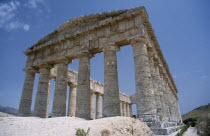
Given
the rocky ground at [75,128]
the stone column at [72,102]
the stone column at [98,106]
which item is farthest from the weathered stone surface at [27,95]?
the rocky ground at [75,128]

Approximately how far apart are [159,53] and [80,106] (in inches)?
473

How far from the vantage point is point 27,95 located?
17109 millimetres

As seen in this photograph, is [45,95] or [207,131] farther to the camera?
[45,95]

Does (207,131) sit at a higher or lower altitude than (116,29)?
lower

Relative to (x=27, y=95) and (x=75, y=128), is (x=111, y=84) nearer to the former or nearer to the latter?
(x=75, y=128)

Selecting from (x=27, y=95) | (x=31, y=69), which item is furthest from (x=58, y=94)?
(x=31, y=69)

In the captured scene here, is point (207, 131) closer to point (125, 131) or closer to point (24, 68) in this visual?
point (125, 131)

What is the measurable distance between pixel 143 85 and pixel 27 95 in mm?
13645

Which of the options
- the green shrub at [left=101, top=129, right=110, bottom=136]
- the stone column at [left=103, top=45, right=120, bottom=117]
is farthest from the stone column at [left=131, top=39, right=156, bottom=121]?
the green shrub at [left=101, top=129, right=110, bottom=136]

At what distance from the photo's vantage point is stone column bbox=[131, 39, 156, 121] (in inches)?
396

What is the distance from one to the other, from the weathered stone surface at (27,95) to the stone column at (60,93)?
475 cm

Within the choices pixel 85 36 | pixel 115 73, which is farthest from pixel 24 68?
pixel 115 73

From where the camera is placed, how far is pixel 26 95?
55.9 feet

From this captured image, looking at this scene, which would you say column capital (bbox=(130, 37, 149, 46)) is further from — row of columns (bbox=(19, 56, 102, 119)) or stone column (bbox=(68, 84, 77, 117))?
stone column (bbox=(68, 84, 77, 117))
